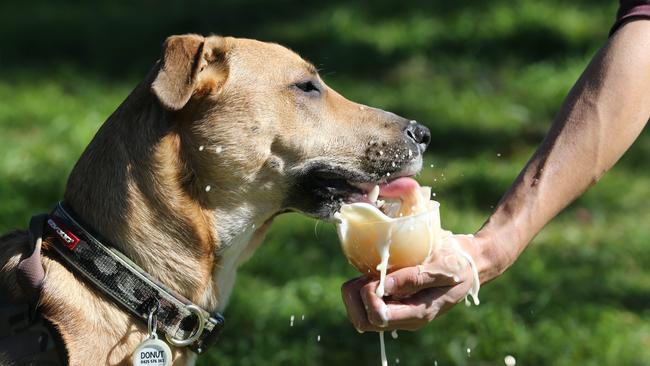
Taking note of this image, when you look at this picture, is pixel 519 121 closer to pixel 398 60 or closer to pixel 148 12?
pixel 398 60

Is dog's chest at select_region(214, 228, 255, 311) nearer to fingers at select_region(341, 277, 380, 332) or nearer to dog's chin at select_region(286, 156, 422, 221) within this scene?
dog's chin at select_region(286, 156, 422, 221)

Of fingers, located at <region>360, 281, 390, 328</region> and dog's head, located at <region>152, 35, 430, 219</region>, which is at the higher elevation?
dog's head, located at <region>152, 35, 430, 219</region>

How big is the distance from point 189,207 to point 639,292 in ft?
10.8

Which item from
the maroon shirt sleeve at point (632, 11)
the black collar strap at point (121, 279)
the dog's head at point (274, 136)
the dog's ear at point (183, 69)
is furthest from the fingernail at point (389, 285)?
the maroon shirt sleeve at point (632, 11)

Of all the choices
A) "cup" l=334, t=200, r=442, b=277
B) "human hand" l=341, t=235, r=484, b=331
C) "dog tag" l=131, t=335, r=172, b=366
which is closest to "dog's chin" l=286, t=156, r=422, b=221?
"cup" l=334, t=200, r=442, b=277

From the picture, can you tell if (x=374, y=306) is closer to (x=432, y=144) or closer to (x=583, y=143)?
(x=583, y=143)

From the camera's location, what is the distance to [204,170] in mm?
4043

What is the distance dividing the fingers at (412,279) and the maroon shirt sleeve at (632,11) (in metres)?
Answer: 1.23

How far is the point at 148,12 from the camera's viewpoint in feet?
37.9

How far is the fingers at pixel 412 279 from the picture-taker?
3680 mm

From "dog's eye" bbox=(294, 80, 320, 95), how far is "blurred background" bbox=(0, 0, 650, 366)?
159 cm

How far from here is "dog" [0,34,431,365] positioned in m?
3.82

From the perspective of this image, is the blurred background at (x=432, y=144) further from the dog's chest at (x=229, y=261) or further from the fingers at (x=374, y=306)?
the fingers at (x=374, y=306)

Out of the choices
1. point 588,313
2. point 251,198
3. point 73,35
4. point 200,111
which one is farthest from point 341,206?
point 73,35
